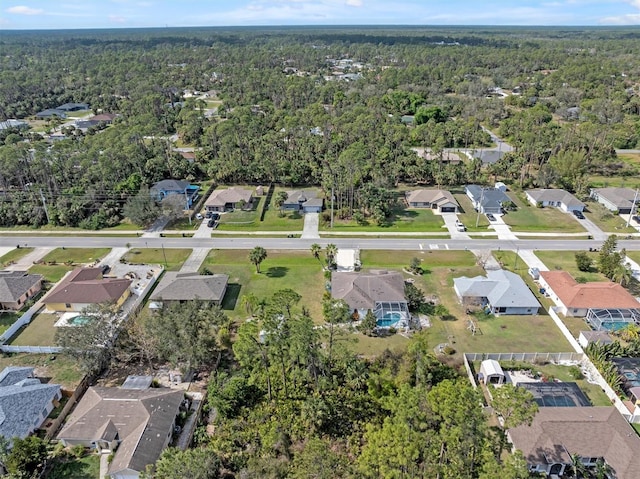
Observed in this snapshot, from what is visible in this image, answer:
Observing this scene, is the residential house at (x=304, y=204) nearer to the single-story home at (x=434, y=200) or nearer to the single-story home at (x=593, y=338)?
the single-story home at (x=434, y=200)

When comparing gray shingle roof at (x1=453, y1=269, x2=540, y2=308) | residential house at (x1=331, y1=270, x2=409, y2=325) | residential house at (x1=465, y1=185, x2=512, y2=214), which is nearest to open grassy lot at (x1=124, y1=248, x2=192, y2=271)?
residential house at (x1=331, y1=270, x2=409, y2=325)

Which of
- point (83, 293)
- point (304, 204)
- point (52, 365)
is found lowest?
point (52, 365)

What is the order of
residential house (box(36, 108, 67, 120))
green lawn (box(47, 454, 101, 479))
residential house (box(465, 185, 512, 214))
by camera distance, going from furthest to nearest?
residential house (box(36, 108, 67, 120)) < residential house (box(465, 185, 512, 214)) < green lawn (box(47, 454, 101, 479))

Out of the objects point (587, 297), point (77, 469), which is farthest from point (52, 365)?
point (587, 297)

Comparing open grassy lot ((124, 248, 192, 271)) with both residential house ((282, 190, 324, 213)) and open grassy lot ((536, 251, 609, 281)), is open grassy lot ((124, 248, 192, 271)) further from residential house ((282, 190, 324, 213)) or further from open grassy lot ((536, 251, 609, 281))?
open grassy lot ((536, 251, 609, 281))

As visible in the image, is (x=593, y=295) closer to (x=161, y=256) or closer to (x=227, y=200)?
(x=161, y=256)

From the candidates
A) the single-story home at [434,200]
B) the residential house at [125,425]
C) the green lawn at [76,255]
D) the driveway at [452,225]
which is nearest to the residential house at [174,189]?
the green lawn at [76,255]
